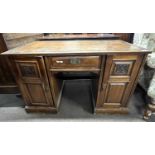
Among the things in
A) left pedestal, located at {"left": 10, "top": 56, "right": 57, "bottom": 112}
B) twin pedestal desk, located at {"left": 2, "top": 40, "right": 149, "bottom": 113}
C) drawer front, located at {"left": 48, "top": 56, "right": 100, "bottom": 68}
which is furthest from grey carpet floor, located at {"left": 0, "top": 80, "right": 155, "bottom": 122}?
drawer front, located at {"left": 48, "top": 56, "right": 100, "bottom": 68}

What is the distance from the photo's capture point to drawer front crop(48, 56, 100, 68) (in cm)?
100

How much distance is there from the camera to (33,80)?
1139 millimetres

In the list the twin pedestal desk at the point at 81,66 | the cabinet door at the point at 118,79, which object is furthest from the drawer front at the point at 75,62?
the cabinet door at the point at 118,79

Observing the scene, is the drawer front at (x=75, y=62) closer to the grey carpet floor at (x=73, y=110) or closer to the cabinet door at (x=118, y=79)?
the cabinet door at (x=118, y=79)

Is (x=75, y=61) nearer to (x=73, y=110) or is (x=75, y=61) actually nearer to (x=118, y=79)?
(x=118, y=79)

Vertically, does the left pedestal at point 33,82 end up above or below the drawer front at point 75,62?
below

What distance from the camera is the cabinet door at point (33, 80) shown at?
3.34ft

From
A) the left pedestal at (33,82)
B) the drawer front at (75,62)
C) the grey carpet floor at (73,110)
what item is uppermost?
the drawer front at (75,62)

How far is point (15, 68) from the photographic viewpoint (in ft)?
3.51

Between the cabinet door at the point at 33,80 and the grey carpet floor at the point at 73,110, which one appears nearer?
the cabinet door at the point at 33,80

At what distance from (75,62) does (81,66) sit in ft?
0.21

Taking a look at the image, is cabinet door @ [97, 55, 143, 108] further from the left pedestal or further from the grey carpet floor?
the left pedestal

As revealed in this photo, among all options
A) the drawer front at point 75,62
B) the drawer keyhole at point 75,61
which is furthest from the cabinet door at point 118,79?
the drawer keyhole at point 75,61
